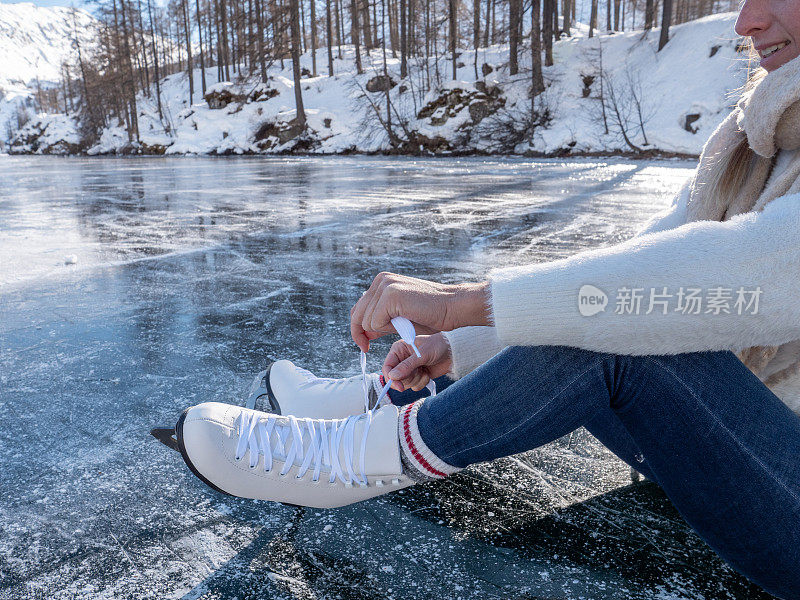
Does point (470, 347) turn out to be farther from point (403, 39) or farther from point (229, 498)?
point (403, 39)

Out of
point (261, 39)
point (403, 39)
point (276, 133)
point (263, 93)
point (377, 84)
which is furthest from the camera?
Result: point (263, 93)

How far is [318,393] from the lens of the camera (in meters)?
1.70

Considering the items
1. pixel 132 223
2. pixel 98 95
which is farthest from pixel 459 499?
pixel 98 95

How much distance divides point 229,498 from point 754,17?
5.26ft

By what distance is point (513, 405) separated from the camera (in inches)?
45.0

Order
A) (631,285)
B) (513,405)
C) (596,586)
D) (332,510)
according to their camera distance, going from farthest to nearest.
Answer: (332,510), (596,586), (513,405), (631,285)

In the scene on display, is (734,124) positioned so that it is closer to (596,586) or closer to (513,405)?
(513,405)

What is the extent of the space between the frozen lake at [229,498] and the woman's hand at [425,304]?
499 mm

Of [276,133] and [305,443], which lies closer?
[305,443]

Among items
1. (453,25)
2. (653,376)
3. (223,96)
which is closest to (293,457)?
(653,376)

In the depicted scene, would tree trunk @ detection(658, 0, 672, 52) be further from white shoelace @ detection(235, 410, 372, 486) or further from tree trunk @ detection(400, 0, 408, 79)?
white shoelace @ detection(235, 410, 372, 486)

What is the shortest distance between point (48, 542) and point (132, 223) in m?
5.41

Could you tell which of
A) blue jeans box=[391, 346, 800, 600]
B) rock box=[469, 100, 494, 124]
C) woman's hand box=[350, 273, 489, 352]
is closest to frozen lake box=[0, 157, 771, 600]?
blue jeans box=[391, 346, 800, 600]

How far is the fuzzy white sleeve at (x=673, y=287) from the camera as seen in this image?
3.24 feet
